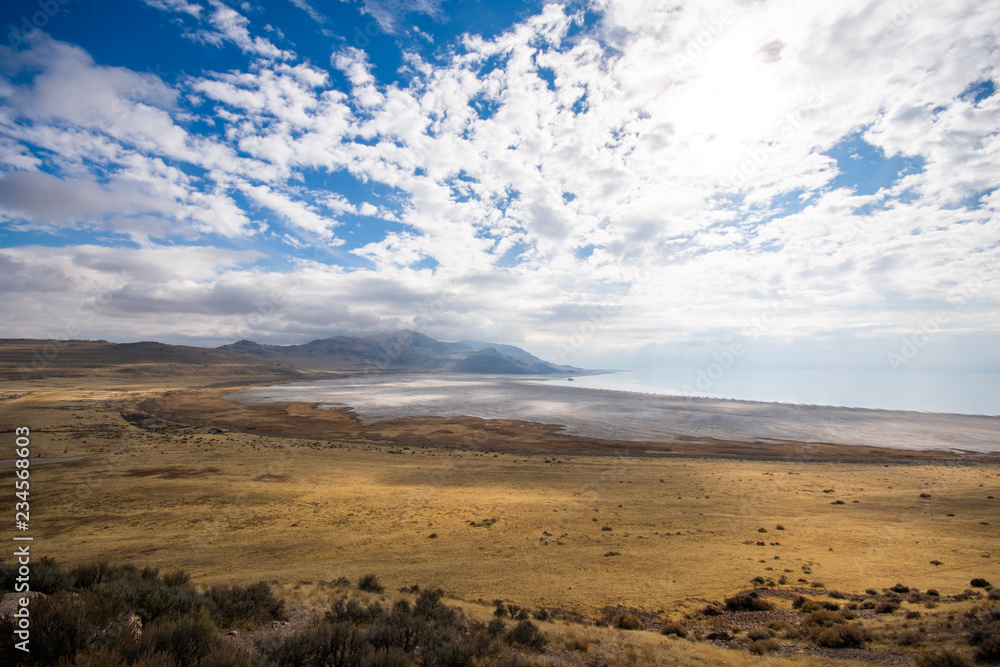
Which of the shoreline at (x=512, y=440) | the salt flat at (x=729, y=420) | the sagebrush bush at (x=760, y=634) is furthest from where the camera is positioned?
the salt flat at (x=729, y=420)

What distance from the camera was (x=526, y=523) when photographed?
754 inches

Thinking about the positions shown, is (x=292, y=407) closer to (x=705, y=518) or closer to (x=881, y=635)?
(x=705, y=518)

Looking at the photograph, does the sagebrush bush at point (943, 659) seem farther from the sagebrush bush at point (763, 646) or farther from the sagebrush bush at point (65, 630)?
the sagebrush bush at point (65, 630)

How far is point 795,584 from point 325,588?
14.8 metres

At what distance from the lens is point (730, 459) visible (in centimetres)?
3959

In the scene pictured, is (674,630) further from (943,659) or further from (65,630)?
(65,630)

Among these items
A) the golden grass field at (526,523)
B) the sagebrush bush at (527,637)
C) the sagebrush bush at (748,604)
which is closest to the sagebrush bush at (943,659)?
the golden grass field at (526,523)

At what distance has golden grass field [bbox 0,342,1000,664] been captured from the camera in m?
13.2

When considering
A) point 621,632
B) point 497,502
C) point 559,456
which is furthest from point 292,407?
point 621,632

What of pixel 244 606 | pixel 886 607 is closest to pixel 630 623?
pixel 886 607

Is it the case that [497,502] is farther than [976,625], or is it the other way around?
[497,502]

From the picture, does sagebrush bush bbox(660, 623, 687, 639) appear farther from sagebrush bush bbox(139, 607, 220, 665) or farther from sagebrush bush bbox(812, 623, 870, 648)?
sagebrush bush bbox(139, 607, 220, 665)

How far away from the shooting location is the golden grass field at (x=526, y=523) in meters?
13.2

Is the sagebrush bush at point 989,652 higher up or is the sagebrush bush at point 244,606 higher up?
the sagebrush bush at point 989,652
